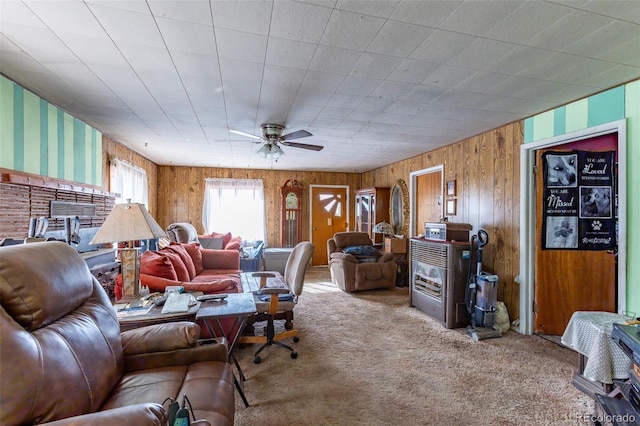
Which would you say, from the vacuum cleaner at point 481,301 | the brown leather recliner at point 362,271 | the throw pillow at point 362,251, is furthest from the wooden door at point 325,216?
the vacuum cleaner at point 481,301

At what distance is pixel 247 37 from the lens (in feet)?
5.80

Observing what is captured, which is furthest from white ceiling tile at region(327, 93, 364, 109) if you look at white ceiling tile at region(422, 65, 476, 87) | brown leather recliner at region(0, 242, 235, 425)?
brown leather recliner at region(0, 242, 235, 425)

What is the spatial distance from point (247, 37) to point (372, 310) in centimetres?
350

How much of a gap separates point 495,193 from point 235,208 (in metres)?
5.26

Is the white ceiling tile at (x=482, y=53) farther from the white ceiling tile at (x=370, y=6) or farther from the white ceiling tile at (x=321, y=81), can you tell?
the white ceiling tile at (x=321, y=81)

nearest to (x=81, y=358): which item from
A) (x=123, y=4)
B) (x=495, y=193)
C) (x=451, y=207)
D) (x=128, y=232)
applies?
(x=128, y=232)

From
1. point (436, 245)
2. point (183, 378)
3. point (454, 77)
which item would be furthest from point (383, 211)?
point (183, 378)

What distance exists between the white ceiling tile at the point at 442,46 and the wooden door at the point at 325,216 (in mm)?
5463

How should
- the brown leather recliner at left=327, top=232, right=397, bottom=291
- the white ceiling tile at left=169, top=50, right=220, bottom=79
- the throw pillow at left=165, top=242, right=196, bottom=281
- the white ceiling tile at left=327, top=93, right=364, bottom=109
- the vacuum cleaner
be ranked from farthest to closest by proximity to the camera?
the brown leather recliner at left=327, top=232, right=397, bottom=291
the throw pillow at left=165, top=242, right=196, bottom=281
the vacuum cleaner
the white ceiling tile at left=327, top=93, right=364, bottom=109
the white ceiling tile at left=169, top=50, right=220, bottom=79

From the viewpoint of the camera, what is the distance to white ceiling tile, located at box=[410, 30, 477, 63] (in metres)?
1.75

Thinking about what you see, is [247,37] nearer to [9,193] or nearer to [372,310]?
[9,193]

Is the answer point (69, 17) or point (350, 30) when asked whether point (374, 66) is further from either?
point (69, 17)

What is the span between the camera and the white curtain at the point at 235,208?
6.71 m

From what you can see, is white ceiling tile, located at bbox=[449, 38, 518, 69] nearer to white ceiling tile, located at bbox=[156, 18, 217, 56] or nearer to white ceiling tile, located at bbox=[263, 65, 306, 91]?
white ceiling tile, located at bbox=[263, 65, 306, 91]
